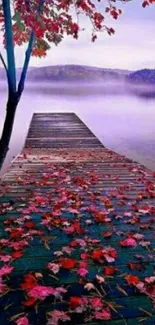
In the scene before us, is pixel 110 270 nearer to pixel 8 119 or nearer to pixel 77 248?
pixel 77 248

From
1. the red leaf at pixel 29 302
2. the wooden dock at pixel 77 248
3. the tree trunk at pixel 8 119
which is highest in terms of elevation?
the tree trunk at pixel 8 119

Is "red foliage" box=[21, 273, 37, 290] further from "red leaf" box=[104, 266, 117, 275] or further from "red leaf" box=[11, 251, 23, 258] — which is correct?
"red leaf" box=[104, 266, 117, 275]

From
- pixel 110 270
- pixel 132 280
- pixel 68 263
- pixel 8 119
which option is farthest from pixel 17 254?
pixel 8 119

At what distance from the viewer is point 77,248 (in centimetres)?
421

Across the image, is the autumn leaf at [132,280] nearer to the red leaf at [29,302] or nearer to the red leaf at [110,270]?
the red leaf at [110,270]

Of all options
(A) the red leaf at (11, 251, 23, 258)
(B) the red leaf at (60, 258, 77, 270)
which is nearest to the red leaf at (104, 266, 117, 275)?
(B) the red leaf at (60, 258, 77, 270)

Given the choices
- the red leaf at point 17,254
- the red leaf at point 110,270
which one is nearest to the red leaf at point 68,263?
the red leaf at point 110,270

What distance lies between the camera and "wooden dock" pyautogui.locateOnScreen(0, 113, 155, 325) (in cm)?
305

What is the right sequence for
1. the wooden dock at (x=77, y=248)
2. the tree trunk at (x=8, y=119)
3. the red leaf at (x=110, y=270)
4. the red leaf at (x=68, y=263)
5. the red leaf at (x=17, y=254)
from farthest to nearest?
the tree trunk at (x=8, y=119) → the red leaf at (x=17, y=254) → the red leaf at (x=68, y=263) → the red leaf at (x=110, y=270) → the wooden dock at (x=77, y=248)

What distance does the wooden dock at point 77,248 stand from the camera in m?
3.05

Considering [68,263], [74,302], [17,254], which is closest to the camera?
[74,302]

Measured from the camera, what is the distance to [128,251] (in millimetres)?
4148

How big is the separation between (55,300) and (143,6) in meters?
4.40

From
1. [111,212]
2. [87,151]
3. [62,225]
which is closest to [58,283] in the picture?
[62,225]
